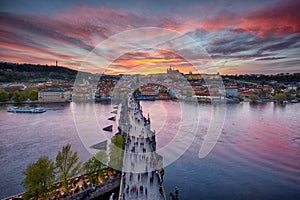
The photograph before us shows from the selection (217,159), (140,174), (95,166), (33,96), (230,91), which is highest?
(230,91)

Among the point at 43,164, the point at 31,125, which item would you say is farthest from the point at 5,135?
the point at 43,164

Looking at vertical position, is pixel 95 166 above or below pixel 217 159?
above

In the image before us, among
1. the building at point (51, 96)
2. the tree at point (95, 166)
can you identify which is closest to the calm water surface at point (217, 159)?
the tree at point (95, 166)

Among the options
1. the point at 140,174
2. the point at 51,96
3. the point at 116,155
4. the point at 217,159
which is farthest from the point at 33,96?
the point at 140,174

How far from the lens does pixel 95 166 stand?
588 cm

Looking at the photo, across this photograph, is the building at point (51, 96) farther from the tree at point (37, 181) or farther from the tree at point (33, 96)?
the tree at point (37, 181)

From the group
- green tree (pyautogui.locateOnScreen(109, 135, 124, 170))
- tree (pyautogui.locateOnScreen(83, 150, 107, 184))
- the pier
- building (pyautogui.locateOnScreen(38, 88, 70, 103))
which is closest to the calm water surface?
the pier

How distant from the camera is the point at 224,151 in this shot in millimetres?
9500

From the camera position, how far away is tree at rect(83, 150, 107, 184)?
222 inches

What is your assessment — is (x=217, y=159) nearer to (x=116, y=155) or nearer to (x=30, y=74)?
(x=116, y=155)

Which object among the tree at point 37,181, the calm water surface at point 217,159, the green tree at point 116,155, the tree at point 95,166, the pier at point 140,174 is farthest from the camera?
the calm water surface at point 217,159

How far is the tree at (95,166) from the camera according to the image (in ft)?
18.5

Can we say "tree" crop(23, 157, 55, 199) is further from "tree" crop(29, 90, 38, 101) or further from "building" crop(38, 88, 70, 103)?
"tree" crop(29, 90, 38, 101)

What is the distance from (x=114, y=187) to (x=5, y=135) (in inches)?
352
